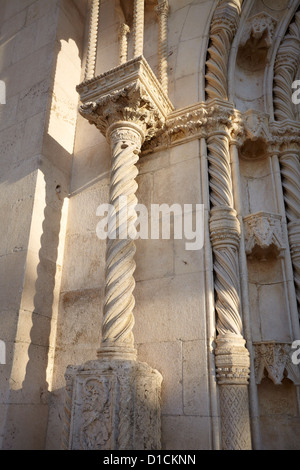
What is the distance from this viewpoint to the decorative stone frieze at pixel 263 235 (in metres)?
2.87

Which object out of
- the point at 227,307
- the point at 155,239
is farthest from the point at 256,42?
the point at 227,307

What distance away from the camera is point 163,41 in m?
3.60

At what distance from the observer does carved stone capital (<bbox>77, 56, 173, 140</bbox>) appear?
2.98 meters

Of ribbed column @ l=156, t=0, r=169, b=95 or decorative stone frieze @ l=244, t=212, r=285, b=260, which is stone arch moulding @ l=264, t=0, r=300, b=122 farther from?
decorative stone frieze @ l=244, t=212, r=285, b=260

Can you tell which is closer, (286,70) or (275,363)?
(275,363)

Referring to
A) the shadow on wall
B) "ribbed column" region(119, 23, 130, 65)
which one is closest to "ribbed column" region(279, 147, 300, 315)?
"ribbed column" region(119, 23, 130, 65)

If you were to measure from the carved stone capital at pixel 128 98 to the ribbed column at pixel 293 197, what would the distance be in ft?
3.65

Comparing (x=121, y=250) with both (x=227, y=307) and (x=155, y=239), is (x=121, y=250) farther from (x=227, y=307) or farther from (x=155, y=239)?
(x=227, y=307)

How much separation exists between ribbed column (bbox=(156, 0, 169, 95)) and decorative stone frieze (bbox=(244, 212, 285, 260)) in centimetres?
137

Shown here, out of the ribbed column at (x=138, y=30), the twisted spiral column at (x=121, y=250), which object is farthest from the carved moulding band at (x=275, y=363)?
the ribbed column at (x=138, y=30)

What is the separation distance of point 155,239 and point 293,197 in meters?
1.19

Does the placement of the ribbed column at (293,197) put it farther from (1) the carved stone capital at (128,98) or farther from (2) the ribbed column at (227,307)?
(1) the carved stone capital at (128,98)

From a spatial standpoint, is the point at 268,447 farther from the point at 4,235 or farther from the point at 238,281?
the point at 4,235

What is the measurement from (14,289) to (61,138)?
5.16 feet
